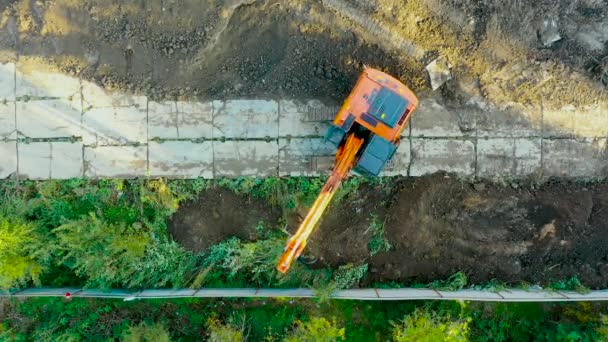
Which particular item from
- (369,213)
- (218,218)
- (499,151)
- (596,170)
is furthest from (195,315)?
(596,170)

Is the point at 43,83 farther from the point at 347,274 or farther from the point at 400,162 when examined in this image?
the point at 400,162

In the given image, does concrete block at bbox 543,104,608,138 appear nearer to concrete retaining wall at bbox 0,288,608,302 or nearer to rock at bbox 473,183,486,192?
rock at bbox 473,183,486,192

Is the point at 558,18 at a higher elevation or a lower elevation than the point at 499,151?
higher

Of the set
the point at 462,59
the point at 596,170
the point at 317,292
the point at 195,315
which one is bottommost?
the point at 195,315

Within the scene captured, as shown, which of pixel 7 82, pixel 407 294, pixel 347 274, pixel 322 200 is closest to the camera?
pixel 322 200

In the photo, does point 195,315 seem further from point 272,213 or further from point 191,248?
point 272,213

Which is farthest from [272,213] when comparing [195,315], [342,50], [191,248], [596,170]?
[596,170]

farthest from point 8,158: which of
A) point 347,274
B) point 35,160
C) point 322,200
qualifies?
point 347,274
